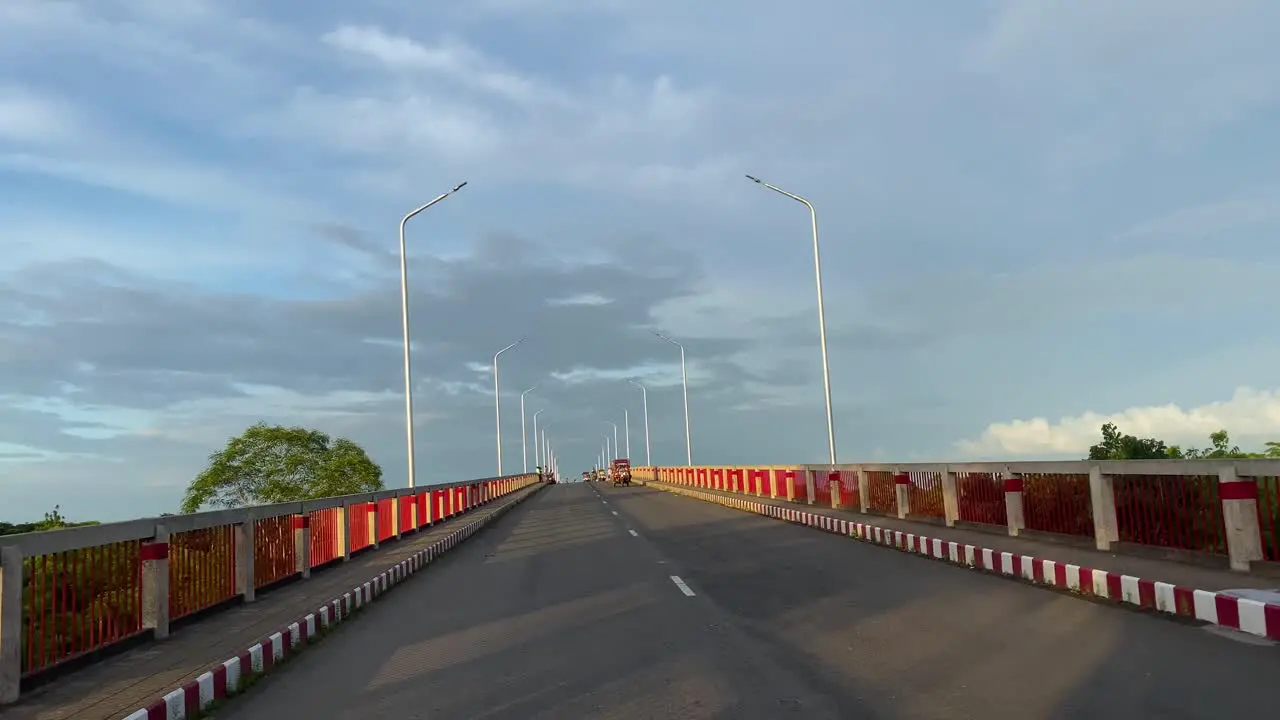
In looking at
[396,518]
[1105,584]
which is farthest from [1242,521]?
[396,518]

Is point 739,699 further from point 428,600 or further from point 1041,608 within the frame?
point 428,600

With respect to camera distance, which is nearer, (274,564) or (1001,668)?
(1001,668)

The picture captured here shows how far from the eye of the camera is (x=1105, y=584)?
444 inches

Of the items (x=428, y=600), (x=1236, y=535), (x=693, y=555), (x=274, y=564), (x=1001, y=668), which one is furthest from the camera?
(x=693, y=555)

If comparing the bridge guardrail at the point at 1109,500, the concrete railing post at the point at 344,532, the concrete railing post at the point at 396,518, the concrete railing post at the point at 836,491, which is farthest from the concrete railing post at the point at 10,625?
the concrete railing post at the point at 836,491

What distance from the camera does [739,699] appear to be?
691cm

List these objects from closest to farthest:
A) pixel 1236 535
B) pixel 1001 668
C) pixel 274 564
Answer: pixel 1001 668 → pixel 1236 535 → pixel 274 564

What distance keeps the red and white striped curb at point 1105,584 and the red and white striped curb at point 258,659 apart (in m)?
9.08

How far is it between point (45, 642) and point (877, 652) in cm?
742

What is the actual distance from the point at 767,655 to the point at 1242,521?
6.71 m

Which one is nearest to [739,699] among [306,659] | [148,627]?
[306,659]

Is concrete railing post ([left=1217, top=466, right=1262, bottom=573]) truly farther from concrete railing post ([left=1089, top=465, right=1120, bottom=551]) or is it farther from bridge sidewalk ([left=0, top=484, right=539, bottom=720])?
bridge sidewalk ([left=0, top=484, right=539, bottom=720])

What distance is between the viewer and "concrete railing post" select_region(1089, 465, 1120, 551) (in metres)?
Result: 14.0

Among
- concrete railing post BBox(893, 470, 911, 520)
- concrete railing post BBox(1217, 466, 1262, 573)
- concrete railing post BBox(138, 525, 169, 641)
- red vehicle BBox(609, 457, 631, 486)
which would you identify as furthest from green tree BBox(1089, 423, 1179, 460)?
red vehicle BBox(609, 457, 631, 486)
